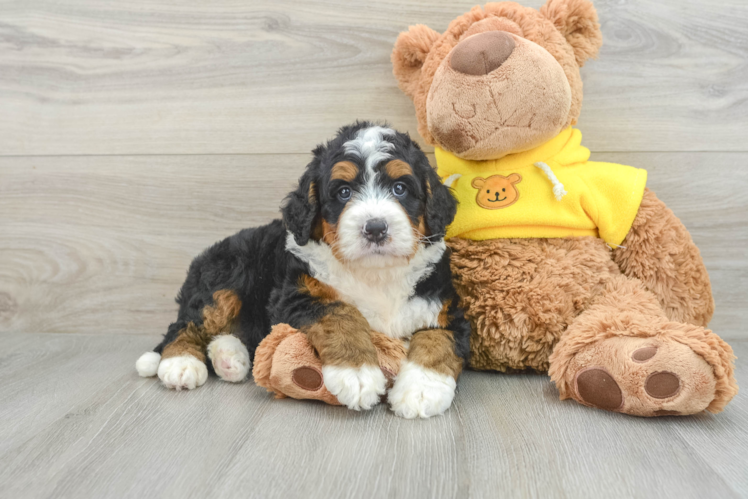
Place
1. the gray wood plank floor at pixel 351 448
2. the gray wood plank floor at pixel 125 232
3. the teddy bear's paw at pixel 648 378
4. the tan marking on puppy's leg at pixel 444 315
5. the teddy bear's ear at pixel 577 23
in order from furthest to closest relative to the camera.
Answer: the gray wood plank floor at pixel 125 232
the teddy bear's ear at pixel 577 23
the tan marking on puppy's leg at pixel 444 315
the teddy bear's paw at pixel 648 378
the gray wood plank floor at pixel 351 448

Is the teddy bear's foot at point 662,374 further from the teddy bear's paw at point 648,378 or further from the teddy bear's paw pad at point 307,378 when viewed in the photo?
the teddy bear's paw pad at point 307,378

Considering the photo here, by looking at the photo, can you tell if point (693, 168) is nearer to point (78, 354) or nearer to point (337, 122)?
point (337, 122)

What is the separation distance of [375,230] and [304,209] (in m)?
0.28

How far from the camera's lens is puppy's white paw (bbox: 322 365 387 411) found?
4.66ft

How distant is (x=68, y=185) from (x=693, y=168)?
262 cm

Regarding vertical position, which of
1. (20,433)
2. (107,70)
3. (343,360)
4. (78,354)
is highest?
(107,70)

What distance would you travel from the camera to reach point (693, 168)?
2.18 metres

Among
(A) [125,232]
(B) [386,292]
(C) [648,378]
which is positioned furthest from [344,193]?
(A) [125,232]

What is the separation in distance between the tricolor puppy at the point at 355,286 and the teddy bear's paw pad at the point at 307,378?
0.19 feet

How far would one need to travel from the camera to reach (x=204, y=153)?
236 cm

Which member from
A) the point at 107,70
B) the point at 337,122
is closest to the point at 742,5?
the point at 337,122

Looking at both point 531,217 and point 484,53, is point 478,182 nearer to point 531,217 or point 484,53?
point 531,217

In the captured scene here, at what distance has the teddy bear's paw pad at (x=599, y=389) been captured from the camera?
1409 mm

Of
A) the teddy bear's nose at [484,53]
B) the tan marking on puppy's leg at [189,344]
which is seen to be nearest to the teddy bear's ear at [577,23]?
the teddy bear's nose at [484,53]
